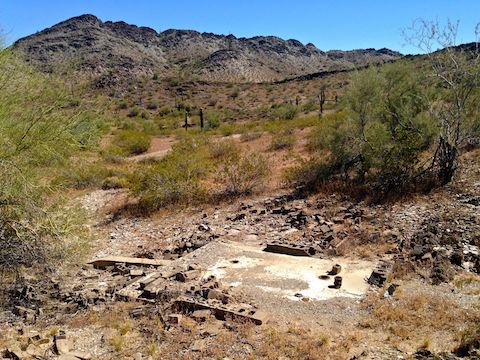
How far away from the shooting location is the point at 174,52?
366 feet

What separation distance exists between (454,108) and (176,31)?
115466mm

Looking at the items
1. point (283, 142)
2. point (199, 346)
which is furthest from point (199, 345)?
point (283, 142)

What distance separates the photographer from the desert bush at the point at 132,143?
32500 millimetres

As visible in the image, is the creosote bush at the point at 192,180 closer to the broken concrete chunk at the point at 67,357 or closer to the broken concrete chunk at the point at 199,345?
the broken concrete chunk at the point at 199,345

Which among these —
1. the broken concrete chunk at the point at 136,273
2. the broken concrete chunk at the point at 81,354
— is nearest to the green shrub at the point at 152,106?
the broken concrete chunk at the point at 136,273

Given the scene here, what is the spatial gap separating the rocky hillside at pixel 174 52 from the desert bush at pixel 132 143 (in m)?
40.0

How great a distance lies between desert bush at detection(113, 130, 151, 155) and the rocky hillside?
40.0m

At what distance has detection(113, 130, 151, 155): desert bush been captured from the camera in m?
32.5

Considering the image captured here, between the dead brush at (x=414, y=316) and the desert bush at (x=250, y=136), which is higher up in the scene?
the desert bush at (x=250, y=136)

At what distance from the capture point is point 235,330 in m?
8.08

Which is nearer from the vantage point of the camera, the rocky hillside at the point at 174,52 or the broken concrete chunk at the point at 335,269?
the broken concrete chunk at the point at 335,269

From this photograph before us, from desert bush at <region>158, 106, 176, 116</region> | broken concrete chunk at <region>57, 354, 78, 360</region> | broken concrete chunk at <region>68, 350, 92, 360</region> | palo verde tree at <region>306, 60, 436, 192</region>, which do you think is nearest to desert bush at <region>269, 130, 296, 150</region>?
palo verde tree at <region>306, 60, 436, 192</region>

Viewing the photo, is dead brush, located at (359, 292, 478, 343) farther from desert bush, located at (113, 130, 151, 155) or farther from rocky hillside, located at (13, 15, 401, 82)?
rocky hillside, located at (13, 15, 401, 82)

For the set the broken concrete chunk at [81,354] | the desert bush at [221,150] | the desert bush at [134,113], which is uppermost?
the desert bush at [134,113]
